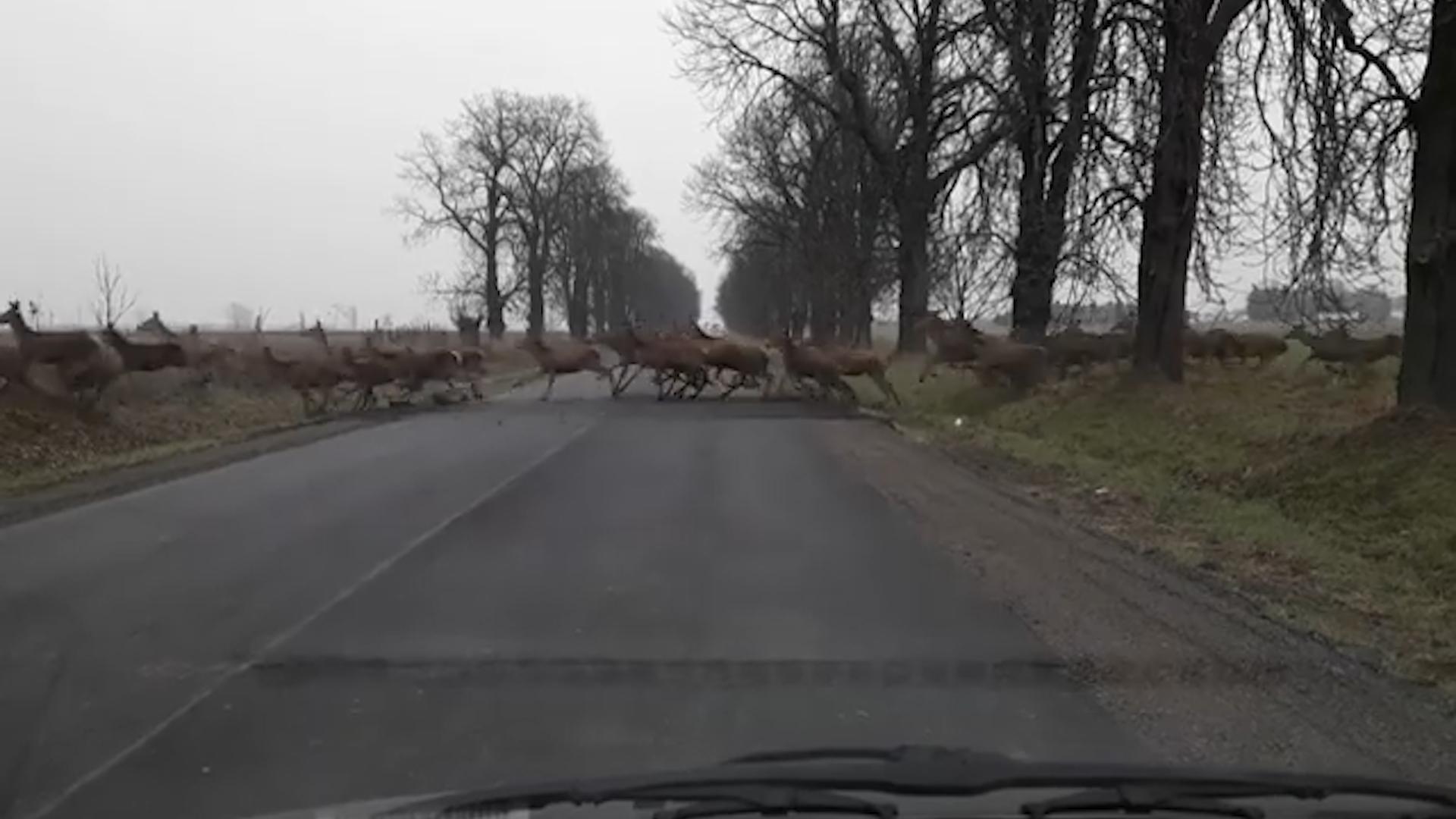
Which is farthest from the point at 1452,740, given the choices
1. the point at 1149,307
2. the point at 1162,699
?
the point at 1149,307

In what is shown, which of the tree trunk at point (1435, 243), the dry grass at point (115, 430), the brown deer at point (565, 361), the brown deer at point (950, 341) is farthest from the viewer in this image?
the brown deer at point (565, 361)

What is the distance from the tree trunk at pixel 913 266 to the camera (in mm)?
36188

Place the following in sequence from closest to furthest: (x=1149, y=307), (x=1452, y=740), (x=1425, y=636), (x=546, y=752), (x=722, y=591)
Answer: (x=546, y=752) → (x=1452, y=740) → (x=1425, y=636) → (x=722, y=591) → (x=1149, y=307)

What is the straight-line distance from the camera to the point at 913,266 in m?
41.4

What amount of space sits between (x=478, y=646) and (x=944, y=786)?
15.1 feet

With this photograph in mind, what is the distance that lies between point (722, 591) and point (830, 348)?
93.4 feet

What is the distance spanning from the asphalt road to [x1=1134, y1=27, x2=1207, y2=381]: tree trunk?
322 inches

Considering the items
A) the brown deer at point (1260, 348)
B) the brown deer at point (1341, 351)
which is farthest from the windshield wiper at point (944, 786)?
the brown deer at point (1260, 348)

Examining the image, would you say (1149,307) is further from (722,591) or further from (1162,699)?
(1162,699)

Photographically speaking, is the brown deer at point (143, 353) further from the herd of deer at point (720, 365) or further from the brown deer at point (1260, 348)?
the brown deer at point (1260, 348)

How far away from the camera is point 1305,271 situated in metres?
19.2

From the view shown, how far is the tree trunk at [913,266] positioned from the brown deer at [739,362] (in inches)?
178

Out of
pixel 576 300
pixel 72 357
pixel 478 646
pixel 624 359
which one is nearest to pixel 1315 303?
pixel 478 646

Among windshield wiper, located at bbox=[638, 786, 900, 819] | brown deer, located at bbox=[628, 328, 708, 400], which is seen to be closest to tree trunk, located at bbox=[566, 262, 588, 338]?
brown deer, located at bbox=[628, 328, 708, 400]
